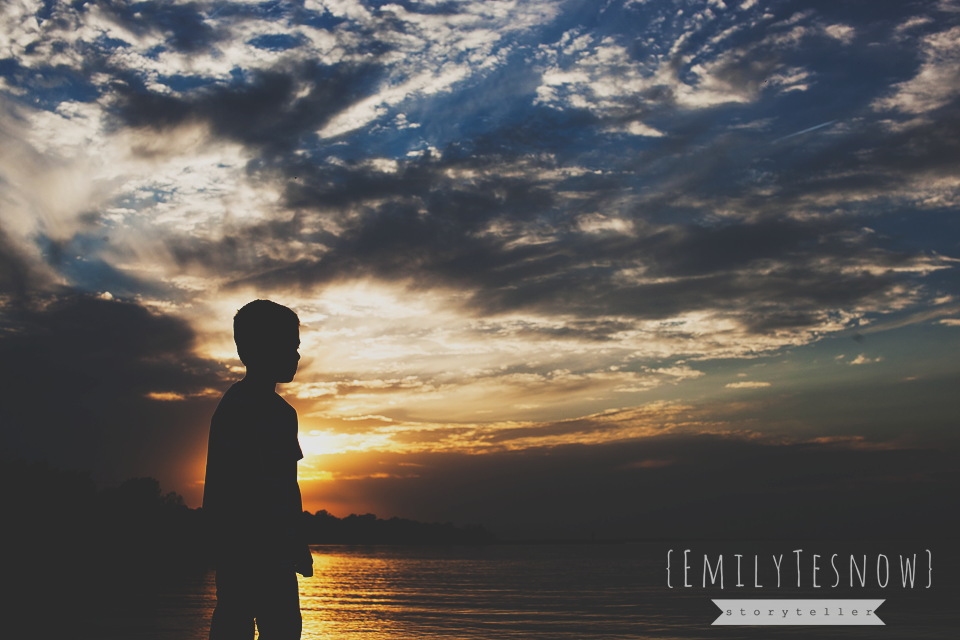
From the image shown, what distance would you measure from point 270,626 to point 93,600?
34952 millimetres

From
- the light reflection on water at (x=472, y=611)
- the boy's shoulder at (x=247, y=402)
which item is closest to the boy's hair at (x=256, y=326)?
the boy's shoulder at (x=247, y=402)

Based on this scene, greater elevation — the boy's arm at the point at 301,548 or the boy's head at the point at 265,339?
the boy's head at the point at 265,339

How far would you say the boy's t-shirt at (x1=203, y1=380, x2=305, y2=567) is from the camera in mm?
2609

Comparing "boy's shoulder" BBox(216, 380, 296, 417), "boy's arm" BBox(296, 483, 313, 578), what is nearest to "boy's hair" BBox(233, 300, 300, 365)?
"boy's shoulder" BBox(216, 380, 296, 417)

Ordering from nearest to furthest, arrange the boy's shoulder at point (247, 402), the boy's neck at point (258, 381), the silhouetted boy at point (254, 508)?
the silhouetted boy at point (254, 508) < the boy's shoulder at point (247, 402) < the boy's neck at point (258, 381)

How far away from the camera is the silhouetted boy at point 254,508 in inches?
102

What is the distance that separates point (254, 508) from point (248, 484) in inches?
4.3

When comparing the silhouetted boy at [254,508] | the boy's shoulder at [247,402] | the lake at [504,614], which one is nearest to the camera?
the silhouetted boy at [254,508]

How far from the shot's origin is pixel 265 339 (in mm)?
2900

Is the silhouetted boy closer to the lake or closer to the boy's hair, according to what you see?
the boy's hair

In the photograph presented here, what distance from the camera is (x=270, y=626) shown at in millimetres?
2660

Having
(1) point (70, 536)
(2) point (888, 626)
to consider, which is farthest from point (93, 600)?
(1) point (70, 536)

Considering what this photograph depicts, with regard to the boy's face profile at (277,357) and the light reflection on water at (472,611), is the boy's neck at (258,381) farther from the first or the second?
the light reflection on water at (472,611)

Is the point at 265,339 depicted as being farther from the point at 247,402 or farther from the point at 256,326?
the point at 247,402
